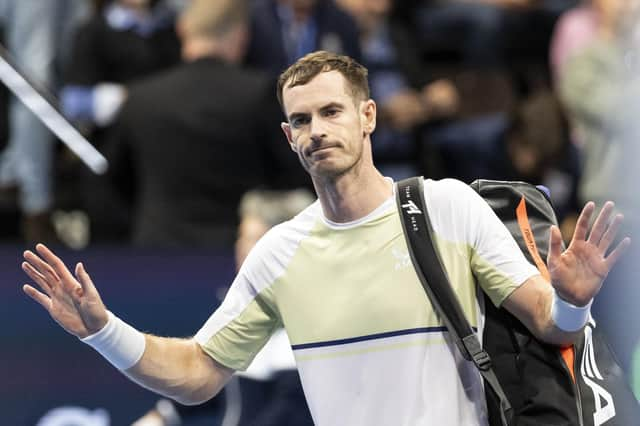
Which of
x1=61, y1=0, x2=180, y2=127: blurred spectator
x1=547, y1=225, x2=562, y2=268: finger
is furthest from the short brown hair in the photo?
x1=61, y1=0, x2=180, y2=127: blurred spectator

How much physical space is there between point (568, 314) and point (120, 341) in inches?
53.9

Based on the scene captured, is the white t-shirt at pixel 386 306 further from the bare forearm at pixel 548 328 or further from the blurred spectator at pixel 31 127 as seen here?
the blurred spectator at pixel 31 127

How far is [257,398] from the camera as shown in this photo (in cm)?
657

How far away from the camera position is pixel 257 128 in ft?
23.3

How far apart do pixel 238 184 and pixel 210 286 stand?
1.80 feet

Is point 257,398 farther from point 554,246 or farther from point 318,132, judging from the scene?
point 554,246

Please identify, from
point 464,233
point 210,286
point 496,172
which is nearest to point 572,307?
point 464,233

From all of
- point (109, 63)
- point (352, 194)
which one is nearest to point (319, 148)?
point (352, 194)

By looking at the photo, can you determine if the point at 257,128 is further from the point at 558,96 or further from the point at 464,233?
the point at 464,233

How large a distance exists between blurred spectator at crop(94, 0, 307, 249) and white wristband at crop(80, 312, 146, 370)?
2833 mm

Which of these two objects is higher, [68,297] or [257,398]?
[68,297]

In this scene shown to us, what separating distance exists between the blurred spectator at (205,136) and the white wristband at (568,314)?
11.1ft

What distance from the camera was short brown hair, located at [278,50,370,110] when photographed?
4.17m

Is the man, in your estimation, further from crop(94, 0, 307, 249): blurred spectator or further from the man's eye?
crop(94, 0, 307, 249): blurred spectator
